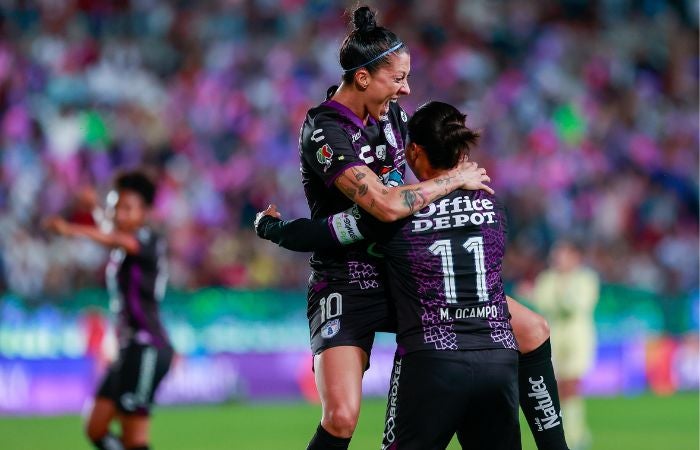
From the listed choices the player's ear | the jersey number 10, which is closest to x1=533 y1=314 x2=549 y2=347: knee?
the jersey number 10

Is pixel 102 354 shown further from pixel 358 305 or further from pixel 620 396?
pixel 358 305

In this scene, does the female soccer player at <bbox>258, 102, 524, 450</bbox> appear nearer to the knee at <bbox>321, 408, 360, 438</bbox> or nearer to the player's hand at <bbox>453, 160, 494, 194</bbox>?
the player's hand at <bbox>453, 160, 494, 194</bbox>

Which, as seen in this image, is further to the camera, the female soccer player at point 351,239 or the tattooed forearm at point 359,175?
the female soccer player at point 351,239

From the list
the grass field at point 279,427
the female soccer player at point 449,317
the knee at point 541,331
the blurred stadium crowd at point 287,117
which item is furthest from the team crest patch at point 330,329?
the blurred stadium crowd at point 287,117

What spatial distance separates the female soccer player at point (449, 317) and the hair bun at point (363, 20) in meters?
0.74

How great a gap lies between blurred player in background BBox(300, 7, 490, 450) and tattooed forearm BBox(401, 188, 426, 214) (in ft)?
1.06

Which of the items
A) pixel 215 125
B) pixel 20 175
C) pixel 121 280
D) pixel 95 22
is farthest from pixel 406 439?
pixel 95 22

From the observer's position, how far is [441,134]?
5.39m

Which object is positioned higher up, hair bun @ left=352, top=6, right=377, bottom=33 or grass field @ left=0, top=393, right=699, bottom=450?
hair bun @ left=352, top=6, right=377, bottom=33

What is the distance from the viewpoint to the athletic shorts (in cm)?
602

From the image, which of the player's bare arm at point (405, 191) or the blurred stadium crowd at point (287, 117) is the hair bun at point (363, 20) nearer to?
the player's bare arm at point (405, 191)

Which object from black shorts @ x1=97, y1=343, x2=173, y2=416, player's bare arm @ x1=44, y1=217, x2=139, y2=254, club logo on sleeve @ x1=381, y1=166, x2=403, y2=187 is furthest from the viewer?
black shorts @ x1=97, y1=343, x2=173, y2=416

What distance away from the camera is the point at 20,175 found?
15.6 meters

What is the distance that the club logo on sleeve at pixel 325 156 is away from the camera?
19.1 feet
